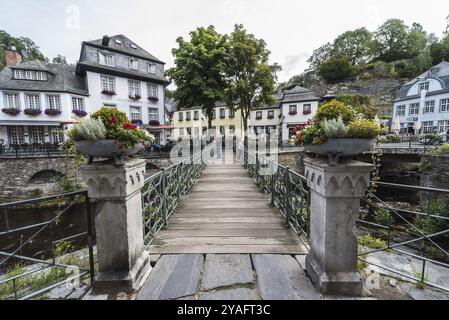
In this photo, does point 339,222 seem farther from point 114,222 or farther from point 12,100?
point 12,100

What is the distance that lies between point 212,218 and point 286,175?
1759 millimetres

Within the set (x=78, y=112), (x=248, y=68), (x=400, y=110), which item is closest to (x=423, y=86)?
(x=400, y=110)

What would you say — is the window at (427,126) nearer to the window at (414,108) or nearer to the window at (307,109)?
the window at (414,108)

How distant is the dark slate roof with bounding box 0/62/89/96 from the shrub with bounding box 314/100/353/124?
22584mm

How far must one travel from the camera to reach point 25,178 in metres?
15.0

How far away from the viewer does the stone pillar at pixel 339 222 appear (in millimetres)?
2062

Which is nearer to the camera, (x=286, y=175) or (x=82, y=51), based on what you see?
(x=286, y=175)

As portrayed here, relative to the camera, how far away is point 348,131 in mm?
1962

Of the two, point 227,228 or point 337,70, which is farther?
point 337,70

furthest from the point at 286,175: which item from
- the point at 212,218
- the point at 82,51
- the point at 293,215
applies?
the point at 82,51

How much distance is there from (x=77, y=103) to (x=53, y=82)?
2.58 meters

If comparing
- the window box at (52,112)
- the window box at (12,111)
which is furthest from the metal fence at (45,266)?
the window box at (12,111)
